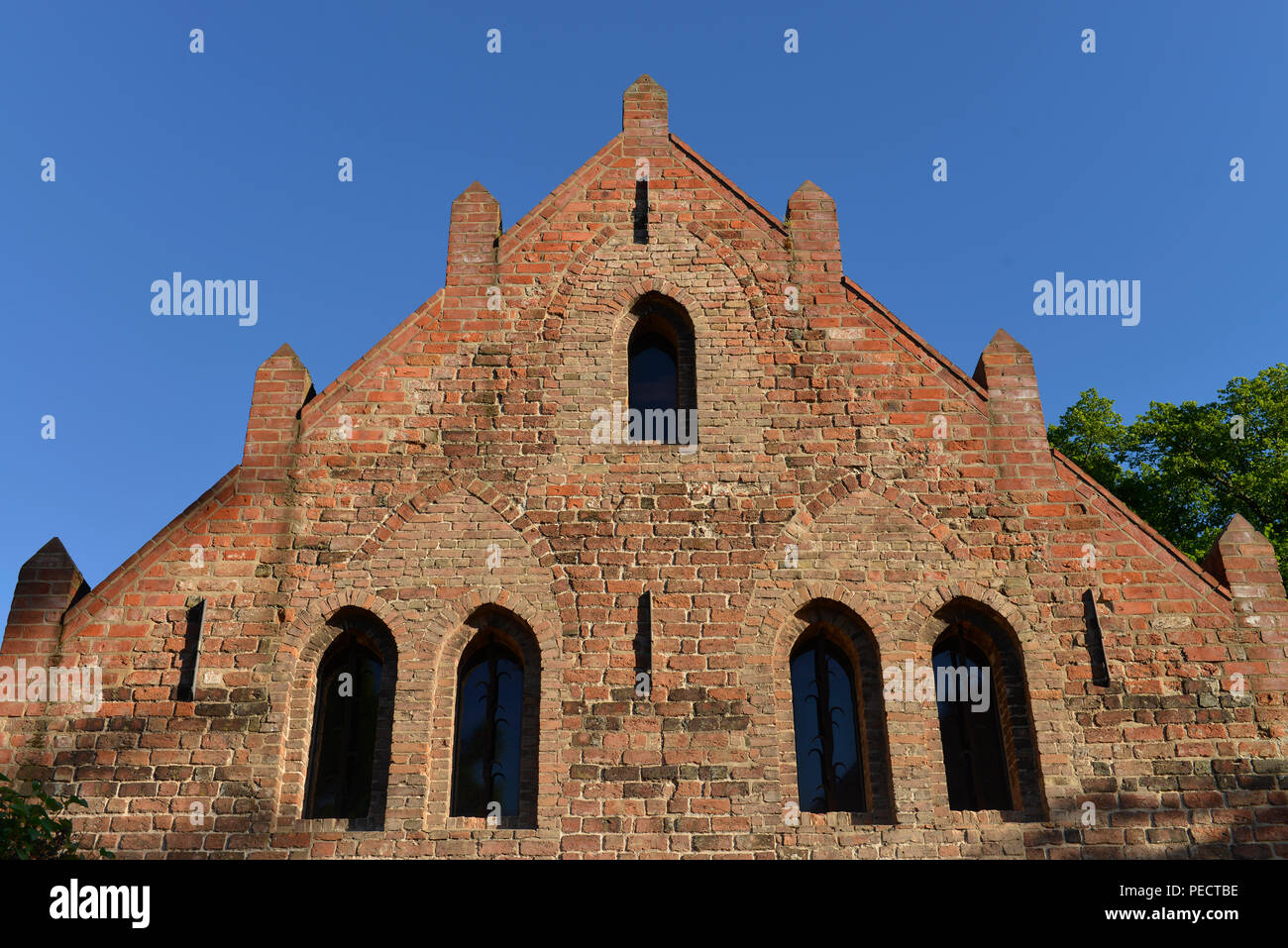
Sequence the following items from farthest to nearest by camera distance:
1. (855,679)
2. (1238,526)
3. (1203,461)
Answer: (1203,461)
(1238,526)
(855,679)

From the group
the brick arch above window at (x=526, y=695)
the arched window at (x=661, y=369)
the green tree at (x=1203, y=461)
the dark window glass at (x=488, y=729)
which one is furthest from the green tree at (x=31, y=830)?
the green tree at (x=1203, y=461)

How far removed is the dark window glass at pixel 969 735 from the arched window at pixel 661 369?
132 inches

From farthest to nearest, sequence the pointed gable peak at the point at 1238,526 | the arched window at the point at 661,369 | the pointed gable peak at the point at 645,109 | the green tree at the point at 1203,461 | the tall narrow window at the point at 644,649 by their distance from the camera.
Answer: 1. the green tree at the point at 1203,461
2. the pointed gable peak at the point at 645,109
3. the arched window at the point at 661,369
4. the pointed gable peak at the point at 1238,526
5. the tall narrow window at the point at 644,649

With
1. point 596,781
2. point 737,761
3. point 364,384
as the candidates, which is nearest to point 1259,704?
point 737,761

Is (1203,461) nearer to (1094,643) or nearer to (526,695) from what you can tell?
(1094,643)

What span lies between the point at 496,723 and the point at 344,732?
1.37 meters

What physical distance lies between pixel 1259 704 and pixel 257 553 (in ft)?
29.9

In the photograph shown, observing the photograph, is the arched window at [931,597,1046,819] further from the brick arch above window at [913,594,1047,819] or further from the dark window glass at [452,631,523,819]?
the dark window glass at [452,631,523,819]

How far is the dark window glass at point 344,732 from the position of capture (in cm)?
931

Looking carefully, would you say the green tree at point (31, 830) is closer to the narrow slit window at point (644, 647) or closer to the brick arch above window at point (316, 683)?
the brick arch above window at point (316, 683)

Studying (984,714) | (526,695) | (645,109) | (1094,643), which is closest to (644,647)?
(526,695)

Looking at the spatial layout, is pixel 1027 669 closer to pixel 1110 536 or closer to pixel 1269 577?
pixel 1110 536

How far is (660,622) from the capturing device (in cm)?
972

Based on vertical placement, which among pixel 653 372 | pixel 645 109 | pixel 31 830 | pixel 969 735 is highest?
pixel 645 109
